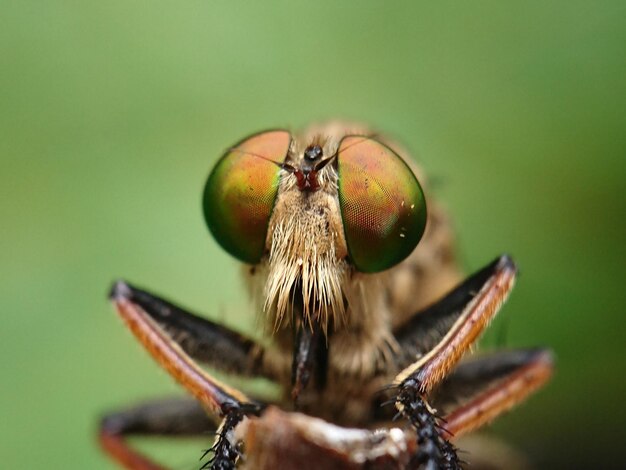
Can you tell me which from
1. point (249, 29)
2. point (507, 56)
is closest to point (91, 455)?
point (249, 29)

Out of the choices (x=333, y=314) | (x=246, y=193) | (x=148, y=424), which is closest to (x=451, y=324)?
(x=333, y=314)

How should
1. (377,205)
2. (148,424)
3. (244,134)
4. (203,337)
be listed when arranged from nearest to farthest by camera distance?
(377,205) → (203,337) → (148,424) → (244,134)

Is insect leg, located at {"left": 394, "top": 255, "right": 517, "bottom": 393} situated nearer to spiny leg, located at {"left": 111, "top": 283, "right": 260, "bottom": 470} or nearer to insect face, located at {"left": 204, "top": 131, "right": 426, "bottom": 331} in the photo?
insect face, located at {"left": 204, "top": 131, "right": 426, "bottom": 331}

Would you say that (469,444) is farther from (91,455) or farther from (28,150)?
(28,150)

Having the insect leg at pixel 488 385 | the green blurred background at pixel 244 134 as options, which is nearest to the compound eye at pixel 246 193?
the insect leg at pixel 488 385

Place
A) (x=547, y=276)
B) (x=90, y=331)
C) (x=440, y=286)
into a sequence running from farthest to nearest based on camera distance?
(x=547, y=276) < (x=90, y=331) < (x=440, y=286)

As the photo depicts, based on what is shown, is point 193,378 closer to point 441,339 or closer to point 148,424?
point 441,339
